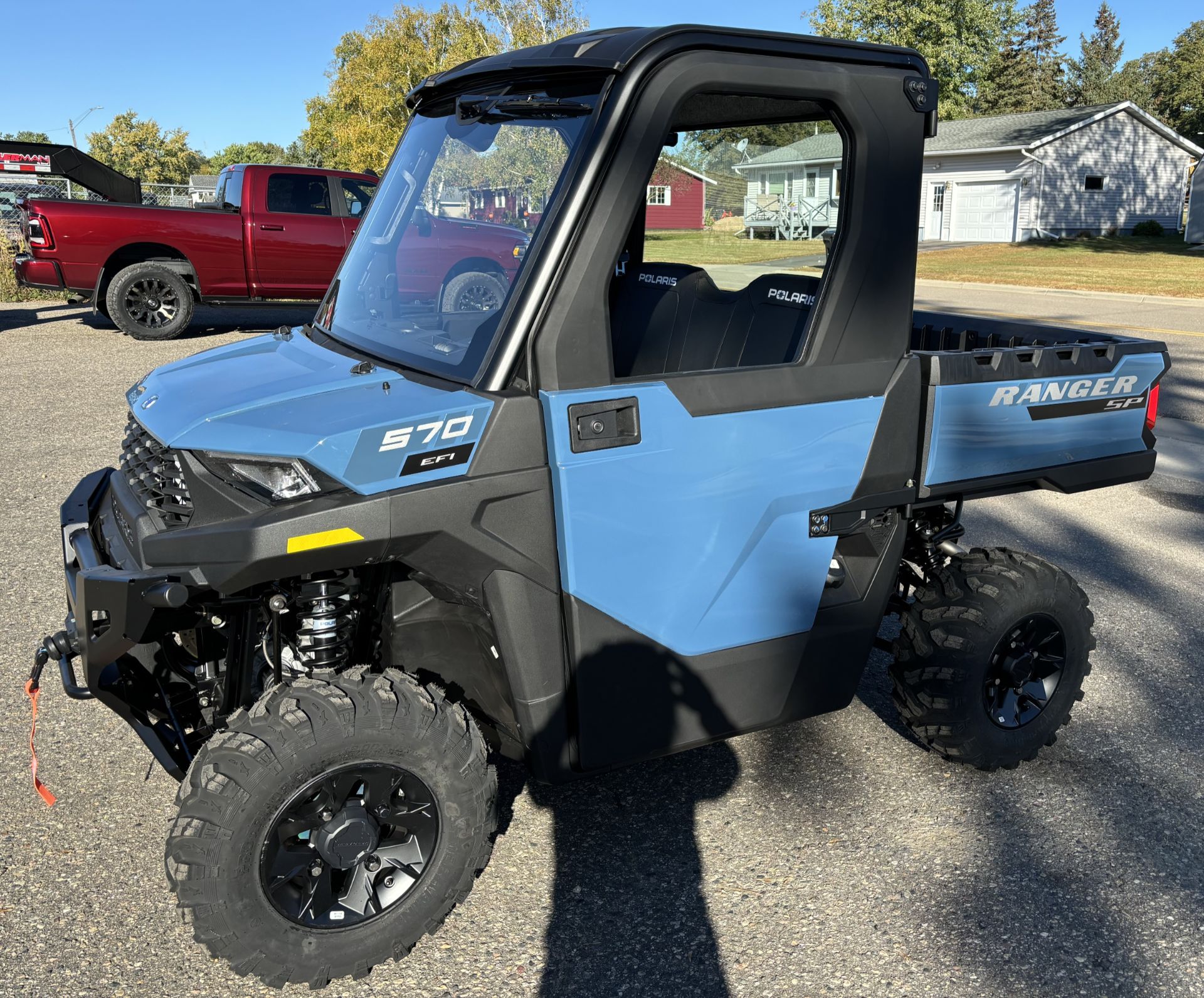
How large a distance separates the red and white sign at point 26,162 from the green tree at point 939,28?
49416mm

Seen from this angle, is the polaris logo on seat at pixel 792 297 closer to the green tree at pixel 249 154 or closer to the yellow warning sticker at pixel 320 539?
the yellow warning sticker at pixel 320 539

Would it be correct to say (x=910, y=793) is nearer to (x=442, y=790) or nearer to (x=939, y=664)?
(x=939, y=664)

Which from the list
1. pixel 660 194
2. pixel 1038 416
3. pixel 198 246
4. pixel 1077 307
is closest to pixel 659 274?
pixel 660 194

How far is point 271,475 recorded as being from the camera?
101 inches

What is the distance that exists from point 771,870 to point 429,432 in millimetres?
1675

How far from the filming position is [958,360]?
325 cm

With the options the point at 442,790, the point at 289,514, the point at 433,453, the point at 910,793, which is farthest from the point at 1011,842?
the point at 289,514

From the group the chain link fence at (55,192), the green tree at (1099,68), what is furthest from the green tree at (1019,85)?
the chain link fence at (55,192)

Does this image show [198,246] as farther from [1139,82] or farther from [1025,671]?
[1139,82]

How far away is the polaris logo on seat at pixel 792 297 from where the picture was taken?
325cm

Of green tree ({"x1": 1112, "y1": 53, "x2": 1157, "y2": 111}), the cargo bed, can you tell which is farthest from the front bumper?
green tree ({"x1": 1112, "y1": 53, "x2": 1157, "y2": 111})

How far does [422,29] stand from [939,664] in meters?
38.2

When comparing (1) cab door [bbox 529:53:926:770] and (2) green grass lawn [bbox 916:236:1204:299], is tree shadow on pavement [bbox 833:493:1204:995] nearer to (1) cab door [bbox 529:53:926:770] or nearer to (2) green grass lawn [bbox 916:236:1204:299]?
(1) cab door [bbox 529:53:926:770]

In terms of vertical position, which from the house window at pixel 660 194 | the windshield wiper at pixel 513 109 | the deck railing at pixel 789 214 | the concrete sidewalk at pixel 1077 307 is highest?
the windshield wiper at pixel 513 109
